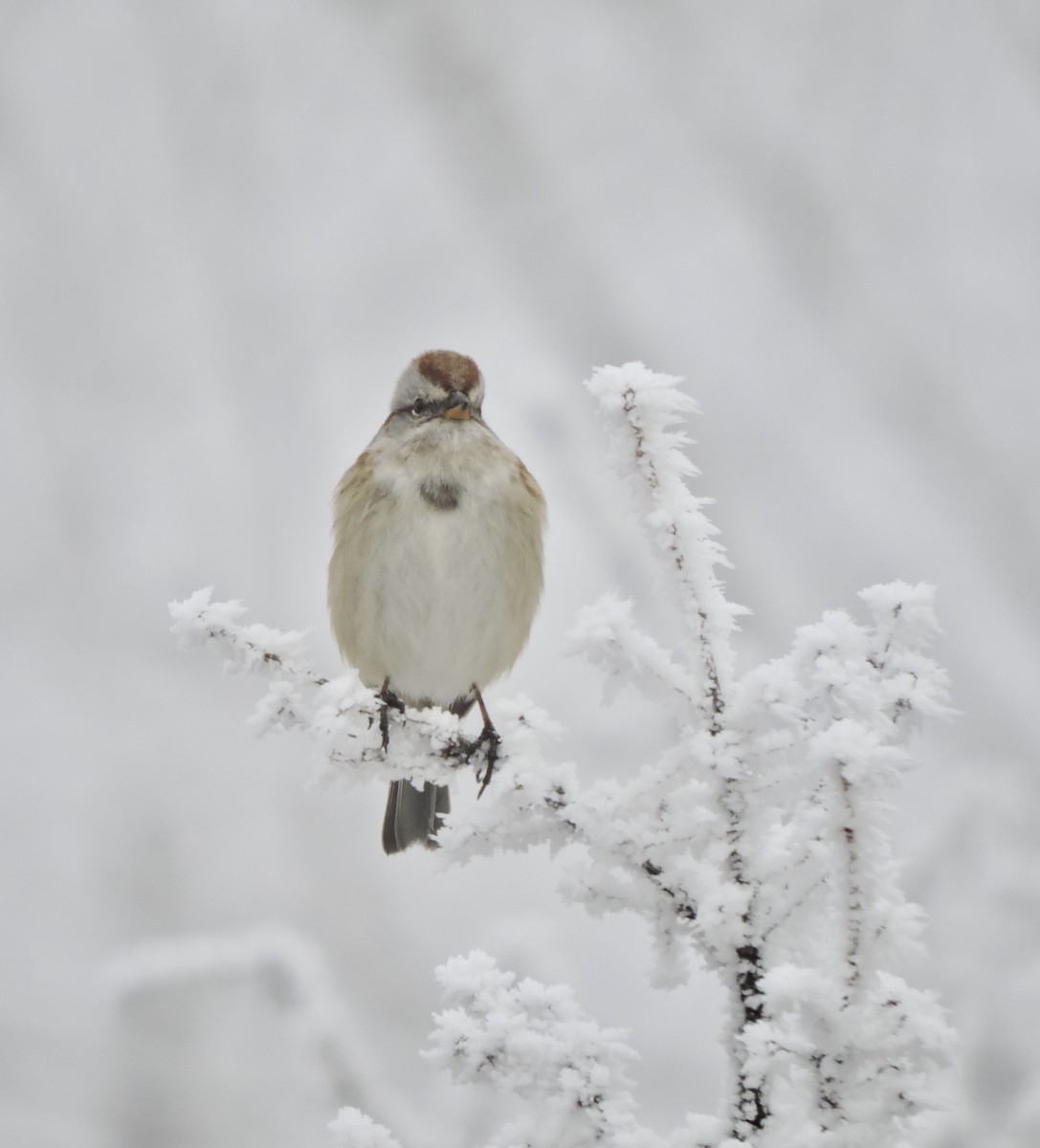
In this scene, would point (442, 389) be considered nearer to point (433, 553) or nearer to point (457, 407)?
point (457, 407)

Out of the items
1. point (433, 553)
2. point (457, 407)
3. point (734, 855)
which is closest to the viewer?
point (734, 855)

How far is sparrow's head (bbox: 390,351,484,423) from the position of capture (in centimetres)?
342

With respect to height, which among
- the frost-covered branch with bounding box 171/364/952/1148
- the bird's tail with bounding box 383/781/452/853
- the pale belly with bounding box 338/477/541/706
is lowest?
the frost-covered branch with bounding box 171/364/952/1148

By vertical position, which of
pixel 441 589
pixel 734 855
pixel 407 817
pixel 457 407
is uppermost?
pixel 457 407

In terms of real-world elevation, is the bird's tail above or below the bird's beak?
below

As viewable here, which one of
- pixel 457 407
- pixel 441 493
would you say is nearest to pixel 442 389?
pixel 457 407

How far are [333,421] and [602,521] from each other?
217 centimetres

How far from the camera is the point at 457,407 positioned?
3.40 m

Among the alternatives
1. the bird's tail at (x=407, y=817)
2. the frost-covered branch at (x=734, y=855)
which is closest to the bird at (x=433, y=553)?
the bird's tail at (x=407, y=817)

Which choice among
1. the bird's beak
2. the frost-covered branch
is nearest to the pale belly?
the bird's beak

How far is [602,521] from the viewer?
3.56m

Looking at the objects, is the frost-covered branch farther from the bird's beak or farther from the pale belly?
the bird's beak

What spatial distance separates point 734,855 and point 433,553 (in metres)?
1.96

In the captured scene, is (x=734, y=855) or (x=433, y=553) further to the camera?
(x=433, y=553)
